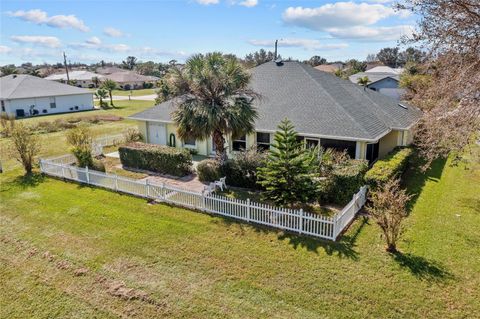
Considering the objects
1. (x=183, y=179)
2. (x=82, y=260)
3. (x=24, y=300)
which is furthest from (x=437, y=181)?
(x=24, y=300)

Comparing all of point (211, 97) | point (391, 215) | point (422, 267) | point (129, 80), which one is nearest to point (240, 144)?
point (211, 97)

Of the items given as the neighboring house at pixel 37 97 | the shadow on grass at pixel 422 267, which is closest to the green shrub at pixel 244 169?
the shadow on grass at pixel 422 267

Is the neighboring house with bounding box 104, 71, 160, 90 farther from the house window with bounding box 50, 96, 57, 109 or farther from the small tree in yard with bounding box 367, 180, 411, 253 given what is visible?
the small tree in yard with bounding box 367, 180, 411, 253

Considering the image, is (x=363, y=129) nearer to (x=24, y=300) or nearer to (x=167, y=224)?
(x=167, y=224)

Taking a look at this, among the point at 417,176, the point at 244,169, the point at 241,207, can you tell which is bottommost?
the point at 417,176

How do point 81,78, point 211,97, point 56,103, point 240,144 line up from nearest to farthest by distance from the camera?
1. point 211,97
2. point 240,144
3. point 56,103
4. point 81,78

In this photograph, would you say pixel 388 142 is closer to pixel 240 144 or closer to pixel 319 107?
pixel 319 107

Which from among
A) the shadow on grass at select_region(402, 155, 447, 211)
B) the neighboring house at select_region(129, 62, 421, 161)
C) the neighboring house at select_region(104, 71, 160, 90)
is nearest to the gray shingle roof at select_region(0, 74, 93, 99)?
the neighboring house at select_region(129, 62, 421, 161)
